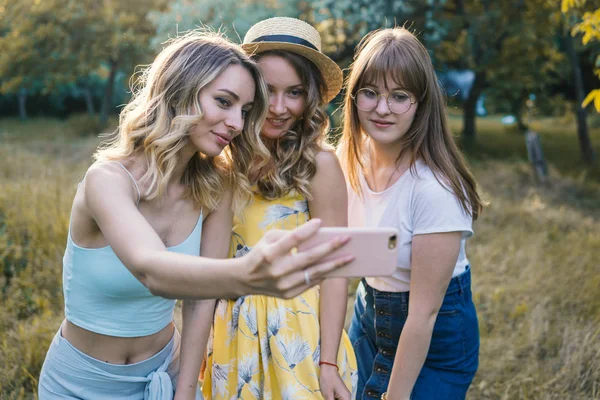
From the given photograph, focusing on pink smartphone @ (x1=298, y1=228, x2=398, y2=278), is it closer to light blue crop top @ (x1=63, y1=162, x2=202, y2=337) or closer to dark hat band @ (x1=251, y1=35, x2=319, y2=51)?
light blue crop top @ (x1=63, y1=162, x2=202, y2=337)

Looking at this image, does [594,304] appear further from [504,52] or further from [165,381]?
[504,52]

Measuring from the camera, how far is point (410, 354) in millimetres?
2139

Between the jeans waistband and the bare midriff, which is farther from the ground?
the jeans waistband

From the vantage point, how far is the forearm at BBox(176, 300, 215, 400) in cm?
211

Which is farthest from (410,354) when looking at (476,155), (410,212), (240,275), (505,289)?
(476,155)

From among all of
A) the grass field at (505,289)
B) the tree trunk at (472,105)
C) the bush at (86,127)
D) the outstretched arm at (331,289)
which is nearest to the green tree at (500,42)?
the tree trunk at (472,105)

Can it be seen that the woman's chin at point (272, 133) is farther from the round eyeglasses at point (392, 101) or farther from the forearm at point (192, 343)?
A: the forearm at point (192, 343)

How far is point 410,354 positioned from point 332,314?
0.31 metres

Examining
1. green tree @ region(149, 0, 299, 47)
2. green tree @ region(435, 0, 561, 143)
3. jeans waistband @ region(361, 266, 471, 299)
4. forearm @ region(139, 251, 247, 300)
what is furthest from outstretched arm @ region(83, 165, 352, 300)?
green tree @ region(435, 0, 561, 143)

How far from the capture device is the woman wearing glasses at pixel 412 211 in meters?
2.08

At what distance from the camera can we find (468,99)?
50.4ft

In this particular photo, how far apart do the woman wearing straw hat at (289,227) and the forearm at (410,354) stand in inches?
7.4

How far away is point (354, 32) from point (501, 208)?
568cm

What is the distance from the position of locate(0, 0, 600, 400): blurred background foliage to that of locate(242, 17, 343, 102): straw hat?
924 millimetres
